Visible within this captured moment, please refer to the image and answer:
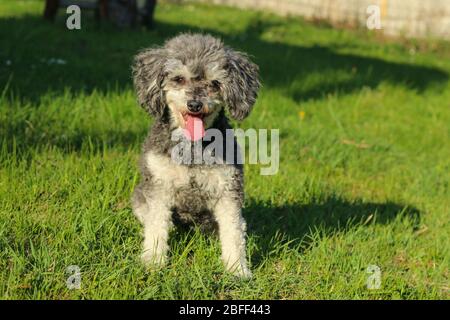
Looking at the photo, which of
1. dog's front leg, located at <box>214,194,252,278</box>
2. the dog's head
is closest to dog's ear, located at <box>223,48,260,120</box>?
the dog's head

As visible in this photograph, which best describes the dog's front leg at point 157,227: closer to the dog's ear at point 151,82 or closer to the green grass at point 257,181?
the green grass at point 257,181

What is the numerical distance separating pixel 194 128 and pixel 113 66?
5151 millimetres

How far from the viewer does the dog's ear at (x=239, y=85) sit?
4.29 meters

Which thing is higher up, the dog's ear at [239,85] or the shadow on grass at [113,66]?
the dog's ear at [239,85]

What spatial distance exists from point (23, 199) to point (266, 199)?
2092 mm

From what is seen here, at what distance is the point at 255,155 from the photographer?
6.59 m

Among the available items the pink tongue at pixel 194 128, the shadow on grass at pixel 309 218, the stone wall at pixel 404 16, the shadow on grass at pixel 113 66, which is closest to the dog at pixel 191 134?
the pink tongue at pixel 194 128

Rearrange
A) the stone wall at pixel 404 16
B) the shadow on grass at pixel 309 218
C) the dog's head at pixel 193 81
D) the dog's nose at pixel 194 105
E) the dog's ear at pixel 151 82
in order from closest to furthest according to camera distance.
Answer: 1. the dog's nose at pixel 194 105
2. the dog's head at pixel 193 81
3. the dog's ear at pixel 151 82
4. the shadow on grass at pixel 309 218
5. the stone wall at pixel 404 16

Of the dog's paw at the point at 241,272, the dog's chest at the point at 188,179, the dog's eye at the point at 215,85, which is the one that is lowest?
the dog's paw at the point at 241,272

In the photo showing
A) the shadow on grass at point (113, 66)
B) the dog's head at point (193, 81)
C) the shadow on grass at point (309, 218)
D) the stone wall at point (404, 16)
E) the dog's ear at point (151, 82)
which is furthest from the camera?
the stone wall at point (404, 16)

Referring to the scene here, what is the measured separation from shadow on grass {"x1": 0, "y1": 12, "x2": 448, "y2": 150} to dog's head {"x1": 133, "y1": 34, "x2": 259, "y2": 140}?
5.82ft
